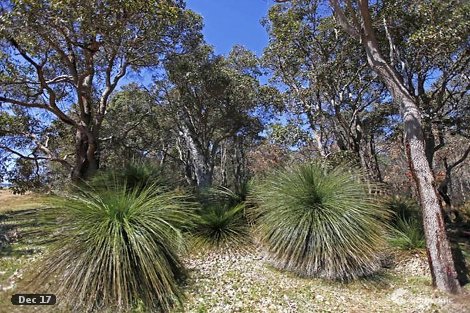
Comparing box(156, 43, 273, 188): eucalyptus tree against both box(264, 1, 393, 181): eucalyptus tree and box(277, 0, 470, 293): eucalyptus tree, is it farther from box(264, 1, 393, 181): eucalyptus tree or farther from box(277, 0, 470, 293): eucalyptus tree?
box(277, 0, 470, 293): eucalyptus tree

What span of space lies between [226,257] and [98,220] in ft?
9.76

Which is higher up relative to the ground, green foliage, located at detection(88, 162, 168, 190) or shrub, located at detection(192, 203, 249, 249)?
green foliage, located at detection(88, 162, 168, 190)

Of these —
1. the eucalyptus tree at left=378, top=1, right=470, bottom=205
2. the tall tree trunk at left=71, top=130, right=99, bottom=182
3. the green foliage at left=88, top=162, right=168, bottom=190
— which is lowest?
the green foliage at left=88, top=162, right=168, bottom=190

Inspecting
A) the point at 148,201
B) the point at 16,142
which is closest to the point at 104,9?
the point at 148,201

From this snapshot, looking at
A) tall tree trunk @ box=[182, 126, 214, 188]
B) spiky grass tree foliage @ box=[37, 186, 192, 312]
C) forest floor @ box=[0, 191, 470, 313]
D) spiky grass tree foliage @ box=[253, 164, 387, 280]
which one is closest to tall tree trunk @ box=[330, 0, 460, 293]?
forest floor @ box=[0, 191, 470, 313]

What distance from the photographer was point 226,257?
6762mm

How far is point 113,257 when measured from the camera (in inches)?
165

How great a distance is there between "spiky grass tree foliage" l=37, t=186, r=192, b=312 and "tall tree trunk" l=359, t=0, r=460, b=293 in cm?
452

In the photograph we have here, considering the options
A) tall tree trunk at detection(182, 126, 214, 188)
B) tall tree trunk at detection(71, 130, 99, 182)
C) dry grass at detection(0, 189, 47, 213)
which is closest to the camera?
dry grass at detection(0, 189, 47, 213)

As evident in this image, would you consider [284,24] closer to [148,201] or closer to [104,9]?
[104,9]

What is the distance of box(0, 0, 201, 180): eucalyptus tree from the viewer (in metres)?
6.55

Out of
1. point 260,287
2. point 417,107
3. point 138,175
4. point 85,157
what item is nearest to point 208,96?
point 85,157

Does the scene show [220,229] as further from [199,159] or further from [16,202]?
[16,202]
